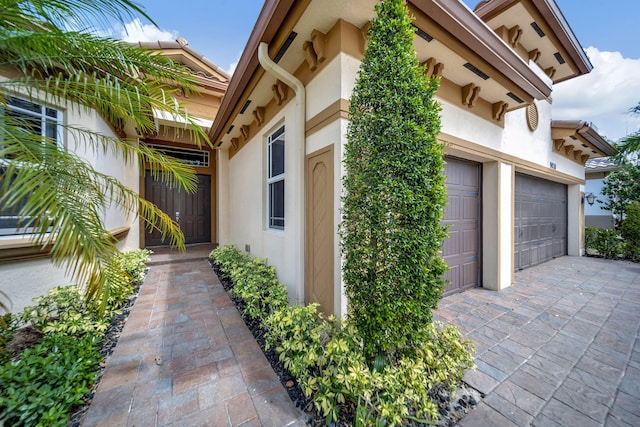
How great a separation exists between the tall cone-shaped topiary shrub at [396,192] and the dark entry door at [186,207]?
19.7ft

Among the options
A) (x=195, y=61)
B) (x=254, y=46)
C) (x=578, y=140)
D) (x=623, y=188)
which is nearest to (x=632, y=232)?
(x=623, y=188)

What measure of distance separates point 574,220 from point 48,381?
11803 mm

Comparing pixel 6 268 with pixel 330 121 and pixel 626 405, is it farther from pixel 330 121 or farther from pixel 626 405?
pixel 626 405

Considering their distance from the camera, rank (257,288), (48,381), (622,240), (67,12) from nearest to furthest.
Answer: (67,12)
(48,381)
(257,288)
(622,240)

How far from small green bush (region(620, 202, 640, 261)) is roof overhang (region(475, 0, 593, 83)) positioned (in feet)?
15.6

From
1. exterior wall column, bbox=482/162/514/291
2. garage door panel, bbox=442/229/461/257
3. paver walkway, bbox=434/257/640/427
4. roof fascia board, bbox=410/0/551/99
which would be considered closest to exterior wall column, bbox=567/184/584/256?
paver walkway, bbox=434/257/640/427

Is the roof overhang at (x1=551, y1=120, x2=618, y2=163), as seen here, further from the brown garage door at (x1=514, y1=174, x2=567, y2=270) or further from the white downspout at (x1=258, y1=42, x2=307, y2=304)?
the white downspout at (x1=258, y1=42, x2=307, y2=304)

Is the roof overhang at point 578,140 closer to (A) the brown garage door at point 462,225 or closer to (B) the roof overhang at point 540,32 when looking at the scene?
(B) the roof overhang at point 540,32

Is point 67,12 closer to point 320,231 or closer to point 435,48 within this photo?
point 320,231

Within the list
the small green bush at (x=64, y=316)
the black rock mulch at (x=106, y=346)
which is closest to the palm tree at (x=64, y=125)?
the black rock mulch at (x=106, y=346)

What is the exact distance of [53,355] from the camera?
1.94 meters

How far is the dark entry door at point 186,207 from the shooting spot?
6.72 metres

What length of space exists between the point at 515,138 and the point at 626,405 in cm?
433

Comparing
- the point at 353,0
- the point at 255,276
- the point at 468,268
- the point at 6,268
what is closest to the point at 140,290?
the point at 6,268
